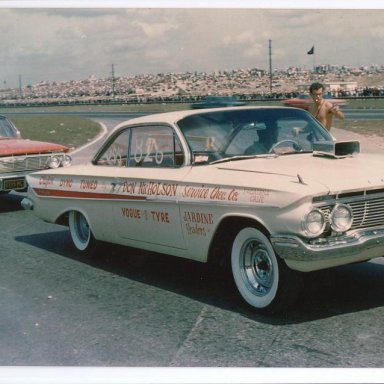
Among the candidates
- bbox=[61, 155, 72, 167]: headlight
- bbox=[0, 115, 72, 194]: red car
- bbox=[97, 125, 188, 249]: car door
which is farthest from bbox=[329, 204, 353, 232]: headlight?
bbox=[61, 155, 72, 167]: headlight

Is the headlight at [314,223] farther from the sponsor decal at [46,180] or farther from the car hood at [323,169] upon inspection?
the sponsor decal at [46,180]

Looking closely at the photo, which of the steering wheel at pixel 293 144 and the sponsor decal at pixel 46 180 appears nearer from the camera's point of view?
the steering wheel at pixel 293 144

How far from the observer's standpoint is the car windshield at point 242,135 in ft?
17.9

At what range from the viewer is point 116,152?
6383mm

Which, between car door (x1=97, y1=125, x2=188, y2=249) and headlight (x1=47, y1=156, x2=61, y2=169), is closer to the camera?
car door (x1=97, y1=125, x2=188, y2=249)

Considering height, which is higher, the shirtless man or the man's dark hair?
the man's dark hair

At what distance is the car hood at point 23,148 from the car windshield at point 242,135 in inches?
200

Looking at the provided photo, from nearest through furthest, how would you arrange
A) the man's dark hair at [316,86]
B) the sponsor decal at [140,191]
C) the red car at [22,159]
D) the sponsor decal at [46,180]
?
the sponsor decal at [140,191] < the sponsor decal at [46,180] < the man's dark hair at [316,86] < the red car at [22,159]

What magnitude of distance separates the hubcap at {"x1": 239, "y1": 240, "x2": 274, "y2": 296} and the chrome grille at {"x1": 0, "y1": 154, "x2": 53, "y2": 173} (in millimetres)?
5902

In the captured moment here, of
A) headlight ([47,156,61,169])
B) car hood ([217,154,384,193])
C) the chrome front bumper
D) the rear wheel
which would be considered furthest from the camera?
headlight ([47,156,61,169])

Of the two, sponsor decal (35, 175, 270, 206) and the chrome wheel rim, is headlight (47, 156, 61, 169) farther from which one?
the chrome wheel rim

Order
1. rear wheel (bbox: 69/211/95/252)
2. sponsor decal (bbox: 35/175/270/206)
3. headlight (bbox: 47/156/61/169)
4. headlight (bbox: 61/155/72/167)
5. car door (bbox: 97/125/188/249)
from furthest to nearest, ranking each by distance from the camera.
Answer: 1. headlight (bbox: 61/155/72/167)
2. headlight (bbox: 47/156/61/169)
3. rear wheel (bbox: 69/211/95/252)
4. car door (bbox: 97/125/188/249)
5. sponsor decal (bbox: 35/175/270/206)

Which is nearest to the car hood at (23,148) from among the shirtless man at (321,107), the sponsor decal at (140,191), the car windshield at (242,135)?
the sponsor decal at (140,191)

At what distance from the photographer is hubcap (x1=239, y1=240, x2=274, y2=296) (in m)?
4.79
